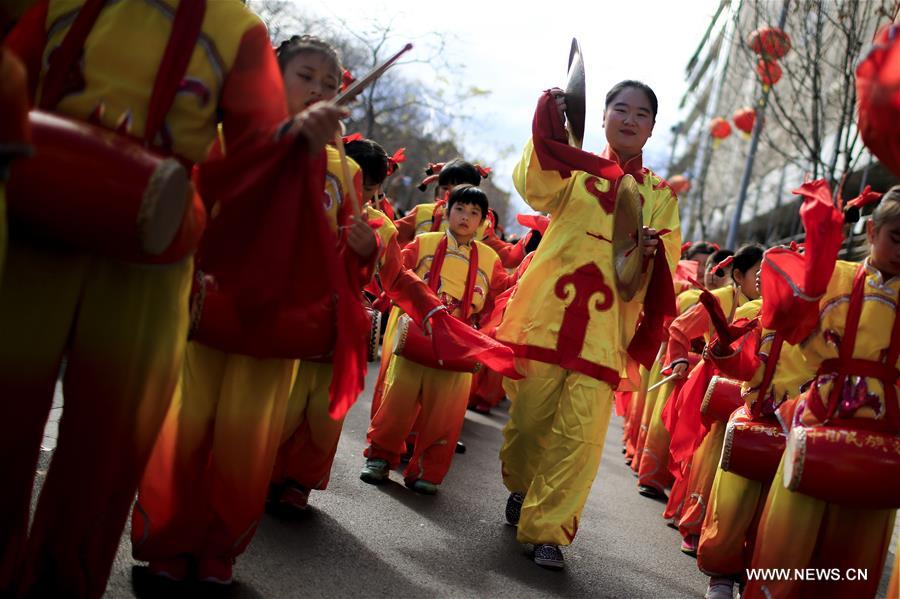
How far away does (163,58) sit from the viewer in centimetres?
274

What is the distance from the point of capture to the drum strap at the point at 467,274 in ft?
22.2

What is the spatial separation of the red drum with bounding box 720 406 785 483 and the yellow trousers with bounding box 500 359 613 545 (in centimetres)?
62

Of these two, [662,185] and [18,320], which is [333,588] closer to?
[18,320]

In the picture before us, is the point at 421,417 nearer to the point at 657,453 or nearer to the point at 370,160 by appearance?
the point at 370,160

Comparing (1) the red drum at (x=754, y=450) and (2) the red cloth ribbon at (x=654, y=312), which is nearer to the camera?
(1) the red drum at (x=754, y=450)

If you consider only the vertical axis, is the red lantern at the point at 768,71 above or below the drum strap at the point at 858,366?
above

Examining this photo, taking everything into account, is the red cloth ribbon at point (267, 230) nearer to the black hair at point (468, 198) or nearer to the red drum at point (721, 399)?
the red drum at point (721, 399)

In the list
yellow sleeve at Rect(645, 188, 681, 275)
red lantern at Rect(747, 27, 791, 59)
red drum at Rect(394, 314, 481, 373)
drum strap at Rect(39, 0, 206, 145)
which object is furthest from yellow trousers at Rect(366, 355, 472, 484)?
red lantern at Rect(747, 27, 791, 59)

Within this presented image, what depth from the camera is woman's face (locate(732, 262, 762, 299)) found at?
262 inches

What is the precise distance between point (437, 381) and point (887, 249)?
306cm

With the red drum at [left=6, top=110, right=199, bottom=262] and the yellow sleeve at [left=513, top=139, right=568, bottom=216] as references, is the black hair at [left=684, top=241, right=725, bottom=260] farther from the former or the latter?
the red drum at [left=6, top=110, right=199, bottom=262]

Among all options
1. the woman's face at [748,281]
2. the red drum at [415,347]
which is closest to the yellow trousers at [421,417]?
the red drum at [415,347]

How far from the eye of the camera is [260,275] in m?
3.04

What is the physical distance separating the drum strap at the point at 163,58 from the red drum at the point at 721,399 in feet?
12.7
